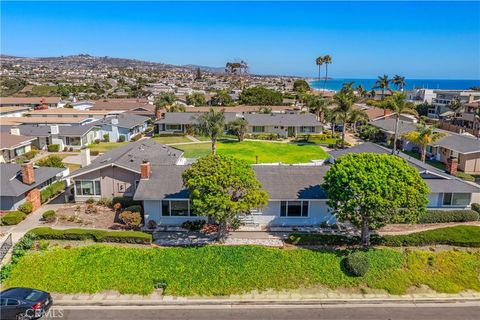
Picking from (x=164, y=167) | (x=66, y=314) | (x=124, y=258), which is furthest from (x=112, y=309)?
(x=164, y=167)

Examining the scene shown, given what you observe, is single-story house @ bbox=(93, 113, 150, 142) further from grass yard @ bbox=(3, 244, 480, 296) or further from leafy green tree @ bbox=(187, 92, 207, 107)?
grass yard @ bbox=(3, 244, 480, 296)

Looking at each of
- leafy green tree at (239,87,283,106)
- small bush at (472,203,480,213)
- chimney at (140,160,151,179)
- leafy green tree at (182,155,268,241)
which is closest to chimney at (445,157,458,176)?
small bush at (472,203,480,213)

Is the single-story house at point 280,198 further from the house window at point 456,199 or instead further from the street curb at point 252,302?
the street curb at point 252,302

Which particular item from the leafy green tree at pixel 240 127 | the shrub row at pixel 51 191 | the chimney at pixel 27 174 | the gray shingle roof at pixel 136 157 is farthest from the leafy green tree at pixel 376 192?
the leafy green tree at pixel 240 127

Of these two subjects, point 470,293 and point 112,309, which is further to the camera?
point 470,293

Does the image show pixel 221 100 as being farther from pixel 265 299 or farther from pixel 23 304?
pixel 23 304

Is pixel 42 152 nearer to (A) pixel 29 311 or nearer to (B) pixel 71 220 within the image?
(B) pixel 71 220
